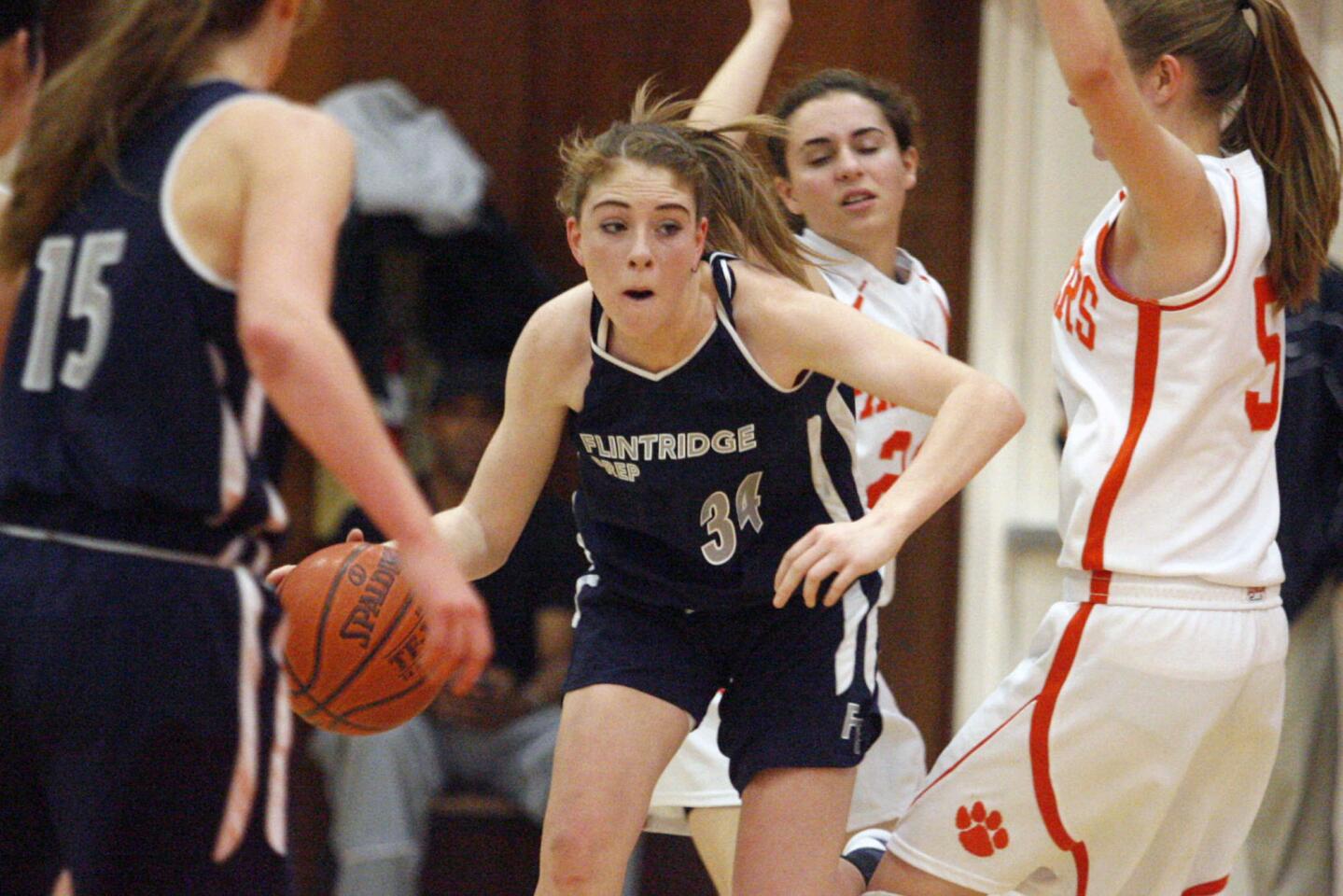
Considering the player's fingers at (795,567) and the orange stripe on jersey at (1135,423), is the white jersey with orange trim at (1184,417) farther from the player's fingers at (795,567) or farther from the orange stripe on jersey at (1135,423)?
the player's fingers at (795,567)

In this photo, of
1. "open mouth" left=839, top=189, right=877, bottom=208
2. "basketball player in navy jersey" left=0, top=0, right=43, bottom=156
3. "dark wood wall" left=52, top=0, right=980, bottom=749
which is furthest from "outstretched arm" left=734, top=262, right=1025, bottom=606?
"dark wood wall" left=52, top=0, right=980, bottom=749

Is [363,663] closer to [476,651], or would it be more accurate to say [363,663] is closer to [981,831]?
[476,651]

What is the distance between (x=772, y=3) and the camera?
429 centimetres

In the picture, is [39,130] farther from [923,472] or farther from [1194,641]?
[1194,641]

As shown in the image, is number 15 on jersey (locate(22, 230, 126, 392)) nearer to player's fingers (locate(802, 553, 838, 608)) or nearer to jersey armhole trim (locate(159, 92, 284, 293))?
jersey armhole trim (locate(159, 92, 284, 293))

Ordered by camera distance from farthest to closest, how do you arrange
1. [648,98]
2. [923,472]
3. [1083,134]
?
[648,98] < [1083,134] < [923,472]

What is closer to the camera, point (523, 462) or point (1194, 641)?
point (1194, 641)

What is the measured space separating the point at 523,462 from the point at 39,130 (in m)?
1.21

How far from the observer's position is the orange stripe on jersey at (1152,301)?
3.01m

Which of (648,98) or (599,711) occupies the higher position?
(648,98)

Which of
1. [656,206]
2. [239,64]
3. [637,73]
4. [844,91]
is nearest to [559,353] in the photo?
[656,206]

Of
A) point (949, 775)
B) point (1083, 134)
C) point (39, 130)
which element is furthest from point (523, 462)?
point (1083, 134)

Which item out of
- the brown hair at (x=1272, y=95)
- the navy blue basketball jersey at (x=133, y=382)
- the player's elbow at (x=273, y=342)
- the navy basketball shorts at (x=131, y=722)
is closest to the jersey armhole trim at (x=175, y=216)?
the navy blue basketball jersey at (x=133, y=382)

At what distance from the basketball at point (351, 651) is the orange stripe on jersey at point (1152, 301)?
134 cm
